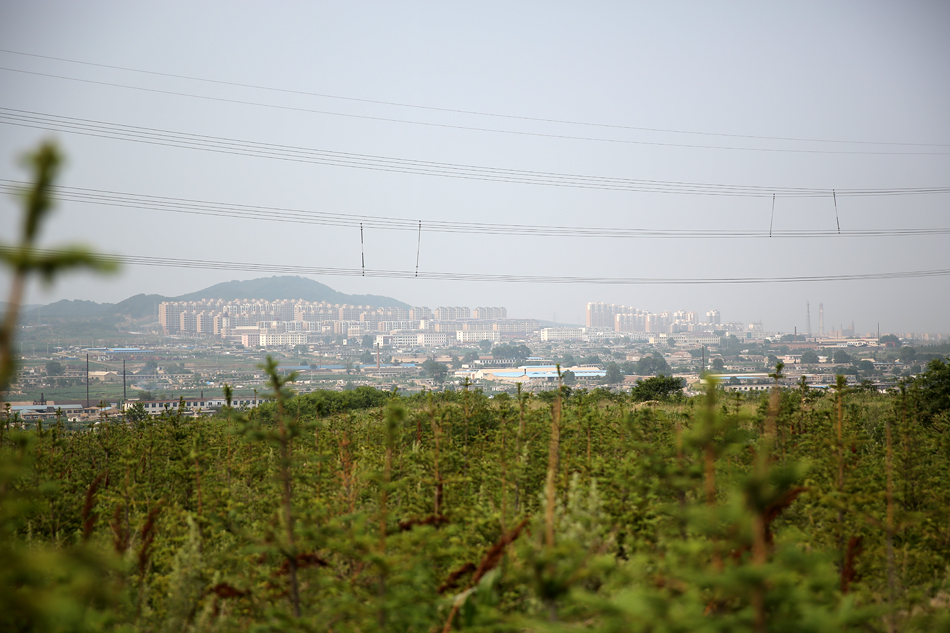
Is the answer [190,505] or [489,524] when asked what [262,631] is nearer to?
[489,524]

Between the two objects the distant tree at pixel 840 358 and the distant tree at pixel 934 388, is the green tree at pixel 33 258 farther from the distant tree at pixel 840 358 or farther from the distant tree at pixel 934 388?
the distant tree at pixel 840 358

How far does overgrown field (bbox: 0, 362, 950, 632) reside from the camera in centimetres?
216

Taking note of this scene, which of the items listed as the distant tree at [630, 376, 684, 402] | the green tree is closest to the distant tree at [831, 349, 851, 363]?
the distant tree at [630, 376, 684, 402]

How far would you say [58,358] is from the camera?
73188 millimetres

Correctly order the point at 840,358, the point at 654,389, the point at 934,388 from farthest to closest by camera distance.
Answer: the point at 840,358 → the point at 654,389 → the point at 934,388

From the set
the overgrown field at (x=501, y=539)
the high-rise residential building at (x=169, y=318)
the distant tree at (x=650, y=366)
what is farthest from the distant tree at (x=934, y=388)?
the high-rise residential building at (x=169, y=318)

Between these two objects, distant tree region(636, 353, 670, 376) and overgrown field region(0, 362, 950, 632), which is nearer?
overgrown field region(0, 362, 950, 632)

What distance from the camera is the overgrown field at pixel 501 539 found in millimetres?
2160

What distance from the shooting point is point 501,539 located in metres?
3.56

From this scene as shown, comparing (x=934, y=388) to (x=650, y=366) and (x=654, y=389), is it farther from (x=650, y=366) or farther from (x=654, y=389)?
(x=650, y=366)

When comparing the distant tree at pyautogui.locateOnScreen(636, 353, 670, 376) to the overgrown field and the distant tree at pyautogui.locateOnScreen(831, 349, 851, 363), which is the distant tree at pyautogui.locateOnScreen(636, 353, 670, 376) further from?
the overgrown field

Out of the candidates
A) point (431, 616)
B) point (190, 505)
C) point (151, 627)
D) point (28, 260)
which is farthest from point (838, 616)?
point (190, 505)

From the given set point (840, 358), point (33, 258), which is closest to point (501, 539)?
point (33, 258)

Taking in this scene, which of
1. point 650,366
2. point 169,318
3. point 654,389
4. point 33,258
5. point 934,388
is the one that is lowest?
point 650,366
